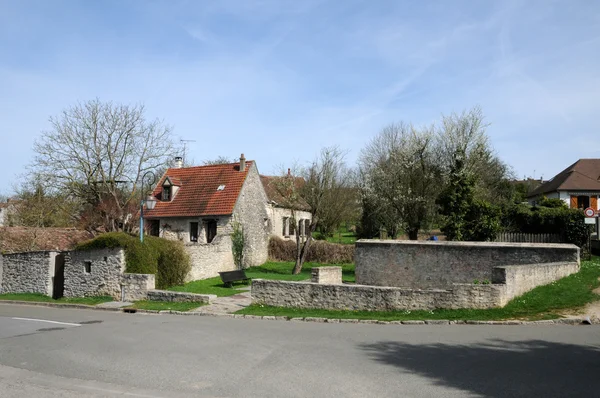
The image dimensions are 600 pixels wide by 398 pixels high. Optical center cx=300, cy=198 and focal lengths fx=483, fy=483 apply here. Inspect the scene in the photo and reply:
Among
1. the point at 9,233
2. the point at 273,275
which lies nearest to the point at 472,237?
the point at 273,275

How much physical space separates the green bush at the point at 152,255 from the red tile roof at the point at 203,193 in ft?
27.5

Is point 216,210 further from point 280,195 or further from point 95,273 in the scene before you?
point 95,273

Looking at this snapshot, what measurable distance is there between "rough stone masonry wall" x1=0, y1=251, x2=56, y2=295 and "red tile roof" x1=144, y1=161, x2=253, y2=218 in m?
10.3

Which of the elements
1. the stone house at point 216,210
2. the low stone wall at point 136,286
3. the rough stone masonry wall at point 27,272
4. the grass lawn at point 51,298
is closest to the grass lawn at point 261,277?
the stone house at point 216,210

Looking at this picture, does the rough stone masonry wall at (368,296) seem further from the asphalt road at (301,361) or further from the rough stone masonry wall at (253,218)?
the rough stone masonry wall at (253,218)

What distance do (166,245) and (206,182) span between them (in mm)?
12603

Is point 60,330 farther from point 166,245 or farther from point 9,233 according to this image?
point 9,233

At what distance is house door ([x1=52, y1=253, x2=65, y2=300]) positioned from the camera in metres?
24.3

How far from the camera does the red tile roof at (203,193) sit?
110ft

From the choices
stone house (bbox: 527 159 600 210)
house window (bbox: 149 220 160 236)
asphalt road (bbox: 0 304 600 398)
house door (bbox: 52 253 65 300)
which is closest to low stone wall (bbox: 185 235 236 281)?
house door (bbox: 52 253 65 300)

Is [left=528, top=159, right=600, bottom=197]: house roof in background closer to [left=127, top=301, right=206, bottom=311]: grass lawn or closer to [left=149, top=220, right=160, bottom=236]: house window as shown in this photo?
[left=149, top=220, right=160, bottom=236]: house window

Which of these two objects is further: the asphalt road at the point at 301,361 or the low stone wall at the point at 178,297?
the low stone wall at the point at 178,297

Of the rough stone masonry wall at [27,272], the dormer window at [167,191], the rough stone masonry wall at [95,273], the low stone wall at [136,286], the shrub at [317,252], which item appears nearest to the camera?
the low stone wall at [136,286]

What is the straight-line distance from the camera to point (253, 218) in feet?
116
